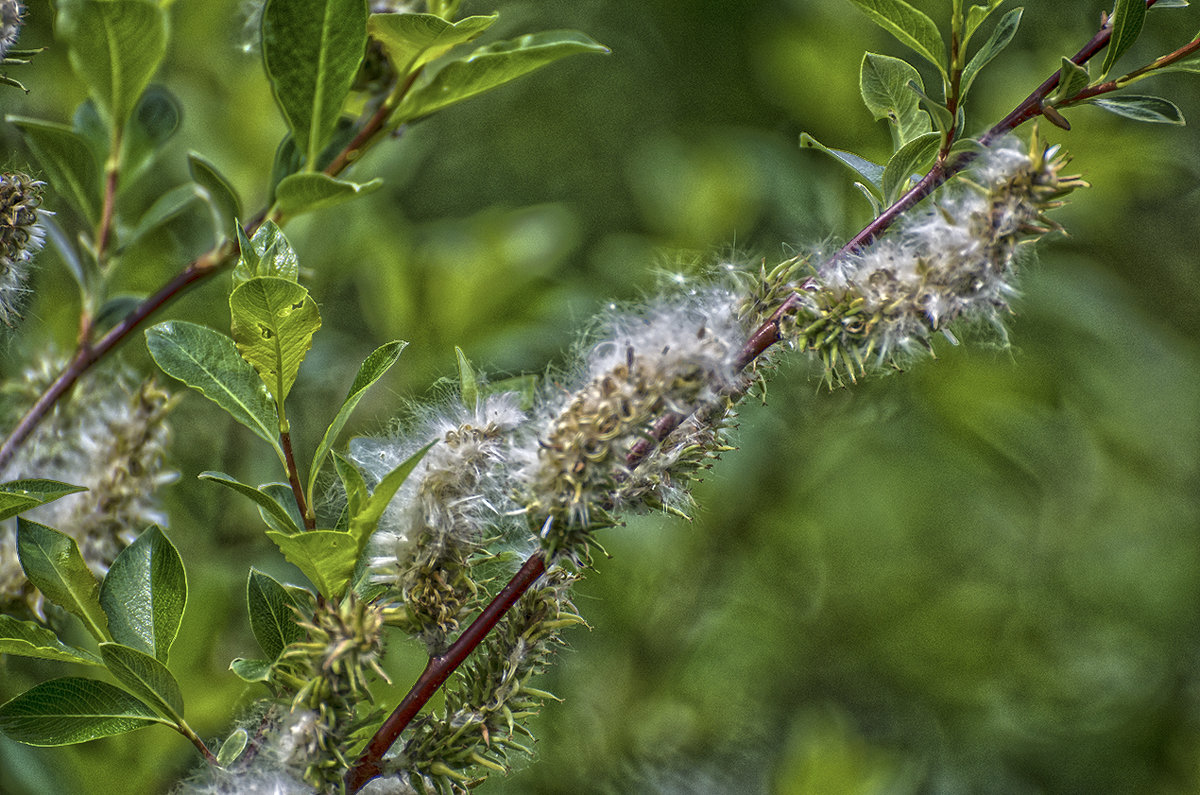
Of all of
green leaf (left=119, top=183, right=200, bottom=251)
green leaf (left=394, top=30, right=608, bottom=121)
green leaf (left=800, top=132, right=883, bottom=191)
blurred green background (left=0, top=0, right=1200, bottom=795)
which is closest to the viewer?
green leaf (left=800, top=132, right=883, bottom=191)

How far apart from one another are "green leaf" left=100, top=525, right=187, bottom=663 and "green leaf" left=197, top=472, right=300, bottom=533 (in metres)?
0.10

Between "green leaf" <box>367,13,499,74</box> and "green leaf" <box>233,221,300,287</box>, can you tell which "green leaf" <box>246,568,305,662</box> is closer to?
"green leaf" <box>233,221,300,287</box>

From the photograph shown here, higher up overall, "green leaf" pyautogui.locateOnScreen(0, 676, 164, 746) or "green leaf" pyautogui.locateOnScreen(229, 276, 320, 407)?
A: "green leaf" pyautogui.locateOnScreen(229, 276, 320, 407)

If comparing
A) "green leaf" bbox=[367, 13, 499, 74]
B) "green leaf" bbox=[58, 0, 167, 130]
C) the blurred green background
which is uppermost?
"green leaf" bbox=[58, 0, 167, 130]

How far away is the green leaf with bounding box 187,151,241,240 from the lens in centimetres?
81

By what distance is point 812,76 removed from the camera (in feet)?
6.07

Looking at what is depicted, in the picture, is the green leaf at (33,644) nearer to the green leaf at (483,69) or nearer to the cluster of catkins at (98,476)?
the cluster of catkins at (98,476)

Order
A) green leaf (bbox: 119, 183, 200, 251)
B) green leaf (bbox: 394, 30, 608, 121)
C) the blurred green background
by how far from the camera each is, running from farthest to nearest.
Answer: the blurred green background < green leaf (bbox: 119, 183, 200, 251) < green leaf (bbox: 394, 30, 608, 121)

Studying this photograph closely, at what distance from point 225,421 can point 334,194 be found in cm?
89

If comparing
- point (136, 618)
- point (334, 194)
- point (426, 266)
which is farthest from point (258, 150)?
point (136, 618)

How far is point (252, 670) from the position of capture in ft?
1.96

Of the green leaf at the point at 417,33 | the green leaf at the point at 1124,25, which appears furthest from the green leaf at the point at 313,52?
the green leaf at the point at 1124,25

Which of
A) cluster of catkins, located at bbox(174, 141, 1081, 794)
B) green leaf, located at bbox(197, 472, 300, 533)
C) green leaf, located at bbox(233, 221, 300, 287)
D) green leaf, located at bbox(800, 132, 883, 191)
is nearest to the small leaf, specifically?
cluster of catkins, located at bbox(174, 141, 1081, 794)

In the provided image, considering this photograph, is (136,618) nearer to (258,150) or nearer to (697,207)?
(258,150)
